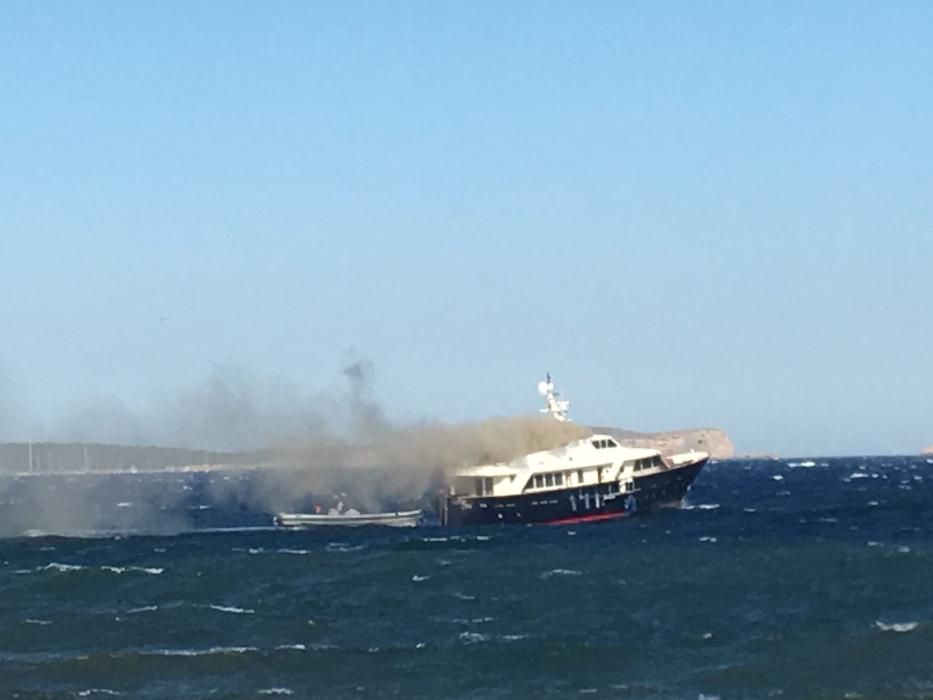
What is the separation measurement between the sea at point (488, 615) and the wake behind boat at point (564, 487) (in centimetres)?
521

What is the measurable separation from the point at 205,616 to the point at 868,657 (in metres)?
20.5

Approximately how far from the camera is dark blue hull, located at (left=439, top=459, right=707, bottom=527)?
8819cm

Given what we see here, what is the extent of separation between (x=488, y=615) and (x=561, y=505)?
39726mm

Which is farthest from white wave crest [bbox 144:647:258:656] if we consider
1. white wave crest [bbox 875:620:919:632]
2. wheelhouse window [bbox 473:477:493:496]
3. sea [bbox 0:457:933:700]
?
wheelhouse window [bbox 473:477:493:496]

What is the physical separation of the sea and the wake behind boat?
205 inches

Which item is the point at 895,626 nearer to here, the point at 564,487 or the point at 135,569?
the point at 135,569

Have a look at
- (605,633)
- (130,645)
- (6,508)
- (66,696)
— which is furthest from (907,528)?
(6,508)

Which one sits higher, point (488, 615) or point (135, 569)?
point (135, 569)

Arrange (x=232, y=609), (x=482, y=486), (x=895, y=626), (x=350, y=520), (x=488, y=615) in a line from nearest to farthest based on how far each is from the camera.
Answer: (x=895, y=626) → (x=488, y=615) → (x=232, y=609) → (x=482, y=486) → (x=350, y=520)

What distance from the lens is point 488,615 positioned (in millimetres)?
48656

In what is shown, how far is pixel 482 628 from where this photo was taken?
45.9 metres

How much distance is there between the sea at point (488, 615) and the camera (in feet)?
125

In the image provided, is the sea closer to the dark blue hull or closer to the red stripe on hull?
the red stripe on hull

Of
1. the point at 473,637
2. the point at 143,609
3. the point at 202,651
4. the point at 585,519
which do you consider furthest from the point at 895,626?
the point at 585,519
